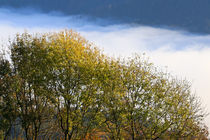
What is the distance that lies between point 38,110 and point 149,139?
1501cm

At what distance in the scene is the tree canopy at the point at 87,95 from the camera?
33.2 meters

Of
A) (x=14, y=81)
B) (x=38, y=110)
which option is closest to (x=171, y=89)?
(x=38, y=110)

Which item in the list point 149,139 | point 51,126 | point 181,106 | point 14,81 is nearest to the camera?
point 149,139

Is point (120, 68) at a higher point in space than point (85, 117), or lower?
higher

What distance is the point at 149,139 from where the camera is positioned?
33156 mm

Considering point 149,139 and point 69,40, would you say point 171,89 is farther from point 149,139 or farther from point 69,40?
point 69,40

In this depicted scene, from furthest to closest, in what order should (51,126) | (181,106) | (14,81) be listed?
1. (51,126)
2. (14,81)
3. (181,106)

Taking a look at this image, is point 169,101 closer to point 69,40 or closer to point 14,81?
point 69,40

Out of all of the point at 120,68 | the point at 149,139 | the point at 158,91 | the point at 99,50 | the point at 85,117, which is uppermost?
the point at 99,50

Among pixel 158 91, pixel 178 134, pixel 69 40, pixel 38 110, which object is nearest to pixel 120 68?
pixel 158 91

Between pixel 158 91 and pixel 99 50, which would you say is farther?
pixel 99 50

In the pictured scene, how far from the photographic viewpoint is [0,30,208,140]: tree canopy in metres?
33.2

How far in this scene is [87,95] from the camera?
35031 millimetres

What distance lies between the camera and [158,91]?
3400 centimetres
